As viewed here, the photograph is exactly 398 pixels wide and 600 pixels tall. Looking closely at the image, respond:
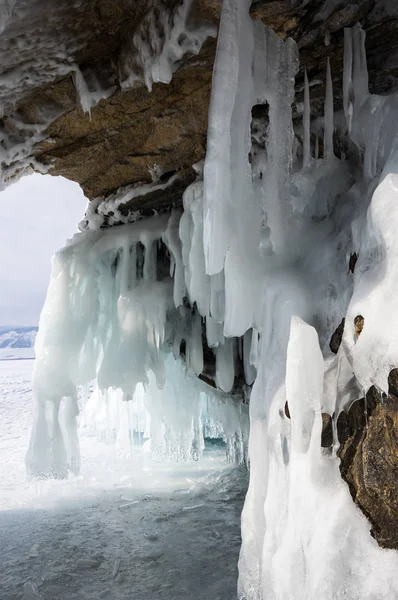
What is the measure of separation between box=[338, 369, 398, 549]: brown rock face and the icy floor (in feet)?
5.97

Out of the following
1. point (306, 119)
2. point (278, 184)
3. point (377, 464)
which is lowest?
point (377, 464)

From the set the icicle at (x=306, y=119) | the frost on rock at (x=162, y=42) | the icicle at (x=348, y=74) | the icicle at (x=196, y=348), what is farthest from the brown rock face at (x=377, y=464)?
the icicle at (x=196, y=348)

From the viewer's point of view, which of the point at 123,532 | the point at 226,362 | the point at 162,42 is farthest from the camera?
the point at 226,362

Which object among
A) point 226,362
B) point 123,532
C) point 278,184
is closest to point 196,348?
point 226,362

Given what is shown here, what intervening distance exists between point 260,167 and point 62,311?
3.09 m

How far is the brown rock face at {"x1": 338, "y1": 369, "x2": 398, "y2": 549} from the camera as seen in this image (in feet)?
7.23

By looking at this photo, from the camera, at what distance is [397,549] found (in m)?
2.14

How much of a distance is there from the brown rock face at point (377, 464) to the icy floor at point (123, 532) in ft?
5.97

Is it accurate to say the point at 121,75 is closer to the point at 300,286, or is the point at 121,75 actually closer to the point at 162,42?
the point at 162,42

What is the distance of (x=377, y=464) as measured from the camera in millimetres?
2287

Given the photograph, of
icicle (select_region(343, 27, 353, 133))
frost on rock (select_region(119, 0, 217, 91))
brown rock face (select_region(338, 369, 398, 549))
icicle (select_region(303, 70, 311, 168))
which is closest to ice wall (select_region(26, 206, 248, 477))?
icicle (select_region(303, 70, 311, 168))

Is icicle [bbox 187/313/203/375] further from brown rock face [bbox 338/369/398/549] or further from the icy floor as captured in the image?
brown rock face [bbox 338/369/398/549]

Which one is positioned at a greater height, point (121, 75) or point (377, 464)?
point (121, 75)

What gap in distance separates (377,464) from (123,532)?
3.60 meters
